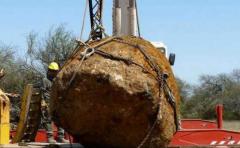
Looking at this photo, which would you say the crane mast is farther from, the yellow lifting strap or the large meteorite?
the large meteorite

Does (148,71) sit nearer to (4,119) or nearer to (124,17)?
(4,119)

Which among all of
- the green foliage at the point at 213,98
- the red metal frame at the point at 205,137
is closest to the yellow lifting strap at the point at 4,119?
the red metal frame at the point at 205,137

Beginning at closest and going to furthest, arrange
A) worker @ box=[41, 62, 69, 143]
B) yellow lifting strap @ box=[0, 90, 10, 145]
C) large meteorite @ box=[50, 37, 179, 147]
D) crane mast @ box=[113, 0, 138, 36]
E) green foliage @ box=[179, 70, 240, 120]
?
large meteorite @ box=[50, 37, 179, 147] < yellow lifting strap @ box=[0, 90, 10, 145] < worker @ box=[41, 62, 69, 143] < crane mast @ box=[113, 0, 138, 36] < green foliage @ box=[179, 70, 240, 120]

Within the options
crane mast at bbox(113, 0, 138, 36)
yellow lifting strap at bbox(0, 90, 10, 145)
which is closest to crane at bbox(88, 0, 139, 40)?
crane mast at bbox(113, 0, 138, 36)

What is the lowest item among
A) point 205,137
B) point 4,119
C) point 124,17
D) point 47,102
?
point 205,137

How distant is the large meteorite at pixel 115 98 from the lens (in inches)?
249

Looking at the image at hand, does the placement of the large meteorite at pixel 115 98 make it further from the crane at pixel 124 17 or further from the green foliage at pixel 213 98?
the green foliage at pixel 213 98

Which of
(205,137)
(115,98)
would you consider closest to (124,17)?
(205,137)

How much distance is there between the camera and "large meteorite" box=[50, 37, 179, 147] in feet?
20.8

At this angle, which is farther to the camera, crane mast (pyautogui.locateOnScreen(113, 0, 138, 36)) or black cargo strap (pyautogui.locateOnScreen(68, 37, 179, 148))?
crane mast (pyautogui.locateOnScreen(113, 0, 138, 36))

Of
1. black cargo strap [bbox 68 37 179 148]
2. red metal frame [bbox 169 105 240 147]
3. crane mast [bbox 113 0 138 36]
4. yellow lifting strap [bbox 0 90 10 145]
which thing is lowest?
red metal frame [bbox 169 105 240 147]

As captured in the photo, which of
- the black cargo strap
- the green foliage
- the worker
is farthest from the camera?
the green foliage

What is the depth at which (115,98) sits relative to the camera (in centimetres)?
632

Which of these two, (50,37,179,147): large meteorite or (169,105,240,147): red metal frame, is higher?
(50,37,179,147): large meteorite
